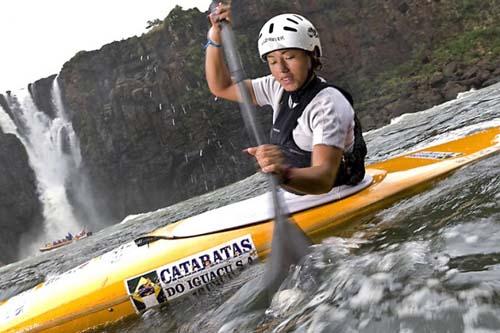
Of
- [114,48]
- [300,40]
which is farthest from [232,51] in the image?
[114,48]

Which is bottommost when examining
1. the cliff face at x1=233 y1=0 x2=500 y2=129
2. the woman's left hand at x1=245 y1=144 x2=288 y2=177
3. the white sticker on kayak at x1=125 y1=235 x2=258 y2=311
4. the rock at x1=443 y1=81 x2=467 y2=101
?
the rock at x1=443 y1=81 x2=467 y2=101

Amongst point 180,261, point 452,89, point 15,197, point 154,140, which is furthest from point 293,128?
point 15,197

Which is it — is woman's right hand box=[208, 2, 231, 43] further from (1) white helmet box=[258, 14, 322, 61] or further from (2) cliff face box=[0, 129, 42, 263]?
(2) cliff face box=[0, 129, 42, 263]

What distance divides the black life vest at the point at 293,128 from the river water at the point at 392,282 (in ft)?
1.45

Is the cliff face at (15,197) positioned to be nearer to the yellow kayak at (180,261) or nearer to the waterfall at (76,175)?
the waterfall at (76,175)

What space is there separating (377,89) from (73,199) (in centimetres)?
2804

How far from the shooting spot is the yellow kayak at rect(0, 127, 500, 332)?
340 cm

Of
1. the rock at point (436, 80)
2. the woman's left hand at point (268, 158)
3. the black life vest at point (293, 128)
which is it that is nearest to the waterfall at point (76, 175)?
the rock at point (436, 80)

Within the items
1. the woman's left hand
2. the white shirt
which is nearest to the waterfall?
the white shirt

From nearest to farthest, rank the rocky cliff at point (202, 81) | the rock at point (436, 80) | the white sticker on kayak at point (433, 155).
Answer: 1. the white sticker on kayak at point (433, 155)
2. the rock at point (436, 80)
3. the rocky cliff at point (202, 81)

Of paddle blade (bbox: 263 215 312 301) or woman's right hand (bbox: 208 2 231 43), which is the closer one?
paddle blade (bbox: 263 215 312 301)

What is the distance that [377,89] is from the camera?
4053 cm

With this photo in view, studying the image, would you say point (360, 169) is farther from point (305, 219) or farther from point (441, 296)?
point (441, 296)

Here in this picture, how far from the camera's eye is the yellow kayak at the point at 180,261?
340 centimetres
